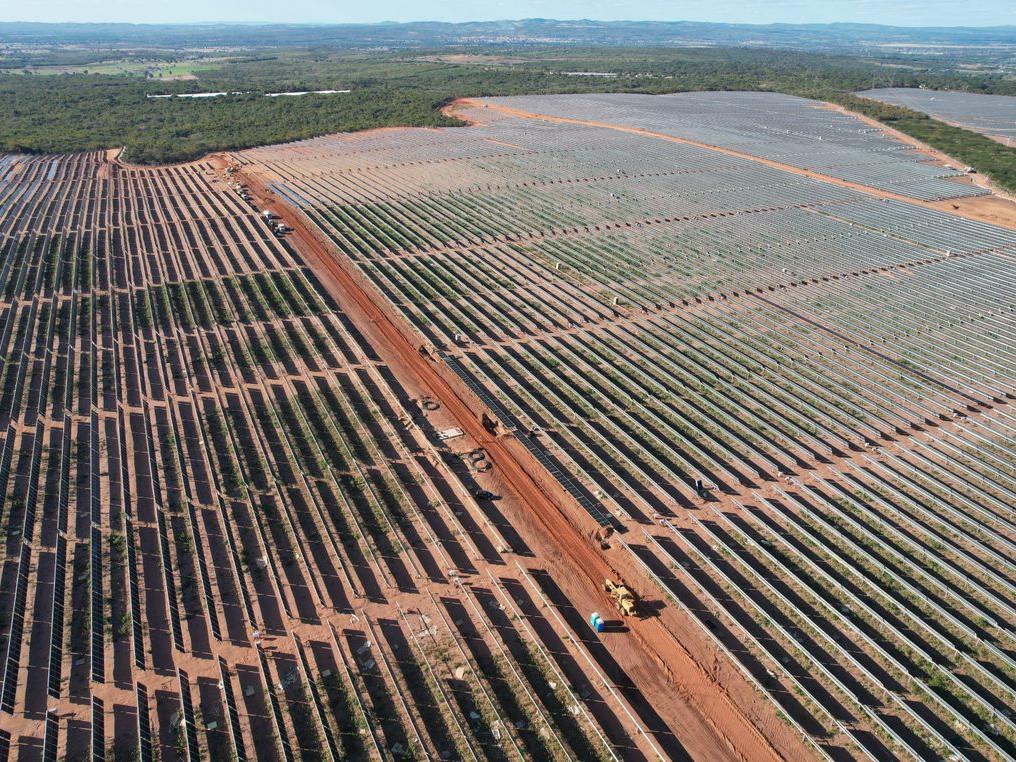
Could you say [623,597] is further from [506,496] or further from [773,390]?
[773,390]

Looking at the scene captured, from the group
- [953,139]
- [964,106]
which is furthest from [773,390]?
[964,106]

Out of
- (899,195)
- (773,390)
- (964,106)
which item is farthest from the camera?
(964,106)

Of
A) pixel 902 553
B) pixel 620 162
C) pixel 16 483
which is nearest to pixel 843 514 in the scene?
pixel 902 553

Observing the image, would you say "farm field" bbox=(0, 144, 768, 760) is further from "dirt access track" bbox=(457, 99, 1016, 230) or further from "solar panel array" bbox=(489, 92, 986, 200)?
"solar panel array" bbox=(489, 92, 986, 200)

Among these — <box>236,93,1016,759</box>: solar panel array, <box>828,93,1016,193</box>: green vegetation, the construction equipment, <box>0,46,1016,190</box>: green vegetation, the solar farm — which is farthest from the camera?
<box>0,46,1016,190</box>: green vegetation

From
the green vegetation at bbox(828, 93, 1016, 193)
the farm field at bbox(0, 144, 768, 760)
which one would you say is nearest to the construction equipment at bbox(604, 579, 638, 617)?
the farm field at bbox(0, 144, 768, 760)
